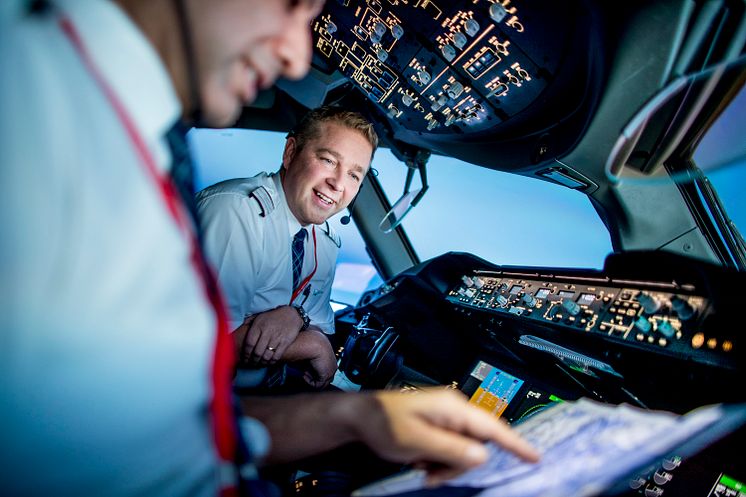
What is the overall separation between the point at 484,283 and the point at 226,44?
1540mm

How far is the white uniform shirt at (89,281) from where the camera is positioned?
349mm

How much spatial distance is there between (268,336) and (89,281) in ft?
3.98

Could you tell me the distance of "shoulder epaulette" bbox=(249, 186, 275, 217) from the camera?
66.6 inches

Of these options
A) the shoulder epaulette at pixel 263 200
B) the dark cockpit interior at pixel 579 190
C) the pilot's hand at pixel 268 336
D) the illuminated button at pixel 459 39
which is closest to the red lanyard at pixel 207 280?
the dark cockpit interior at pixel 579 190

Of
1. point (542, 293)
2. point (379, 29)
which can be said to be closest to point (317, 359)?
point (542, 293)

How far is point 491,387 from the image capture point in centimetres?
158

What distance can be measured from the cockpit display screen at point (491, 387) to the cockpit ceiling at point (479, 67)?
98 cm

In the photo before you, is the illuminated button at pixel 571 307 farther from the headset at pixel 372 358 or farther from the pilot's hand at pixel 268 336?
the pilot's hand at pixel 268 336

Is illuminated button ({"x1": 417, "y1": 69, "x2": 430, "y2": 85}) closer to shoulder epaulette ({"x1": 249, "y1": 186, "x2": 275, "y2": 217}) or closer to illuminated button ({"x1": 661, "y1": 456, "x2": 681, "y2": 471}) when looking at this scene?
shoulder epaulette ({"x1": 249, "y1": 186, "x2": 275, "y2": 217})

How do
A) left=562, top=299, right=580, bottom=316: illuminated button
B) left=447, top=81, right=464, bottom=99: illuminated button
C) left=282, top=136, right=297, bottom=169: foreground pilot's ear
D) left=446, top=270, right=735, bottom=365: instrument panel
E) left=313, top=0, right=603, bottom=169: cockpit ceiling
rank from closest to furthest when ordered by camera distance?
left=446, top=270, right=735, bottom=365: instrument panel → left=562, top=299, right=580, bottom=316: illuminated button → left=313, top=0, right=603, bottom=169: cockpit ceiling → left=447, top=81, right=464, bottom=99: illuminated button → left=282, top=136, right=297, bottom=169: foreground pilot's ear

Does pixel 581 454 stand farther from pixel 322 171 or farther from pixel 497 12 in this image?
pixel 322 171

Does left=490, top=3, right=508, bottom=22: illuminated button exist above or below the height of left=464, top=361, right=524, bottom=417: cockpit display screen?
above

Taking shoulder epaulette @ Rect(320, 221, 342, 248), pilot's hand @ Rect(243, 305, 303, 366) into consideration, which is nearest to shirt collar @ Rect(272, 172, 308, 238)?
shoulder epaulette @ Rect(320, 221, 342, 248)

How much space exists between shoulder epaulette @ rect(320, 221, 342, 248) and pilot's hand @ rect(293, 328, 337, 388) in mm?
738
